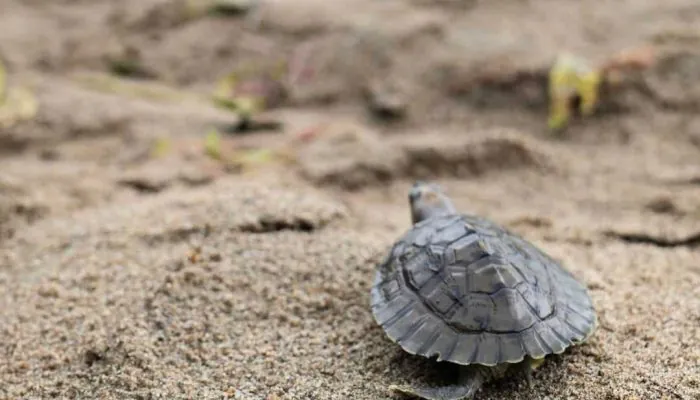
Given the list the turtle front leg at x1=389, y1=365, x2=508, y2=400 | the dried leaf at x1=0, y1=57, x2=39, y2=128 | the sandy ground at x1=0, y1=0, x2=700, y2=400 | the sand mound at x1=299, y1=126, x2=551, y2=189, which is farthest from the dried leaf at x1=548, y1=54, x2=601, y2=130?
the dried leaf at x1=0, y1=57, x2=39, y2=128

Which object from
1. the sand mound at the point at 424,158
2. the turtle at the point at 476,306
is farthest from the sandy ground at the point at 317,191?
the turtle at the point at 476,306

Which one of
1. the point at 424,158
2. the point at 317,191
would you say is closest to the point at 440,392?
the point at 317,191

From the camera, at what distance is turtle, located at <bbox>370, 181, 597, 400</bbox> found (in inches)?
85.1

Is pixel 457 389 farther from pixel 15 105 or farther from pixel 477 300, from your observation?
pixel 15 105

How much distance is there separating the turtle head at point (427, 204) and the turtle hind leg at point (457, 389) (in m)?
0.94

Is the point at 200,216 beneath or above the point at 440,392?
above

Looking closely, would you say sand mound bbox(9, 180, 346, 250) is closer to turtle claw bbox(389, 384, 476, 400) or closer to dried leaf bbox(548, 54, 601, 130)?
turtle claw bbox(389, 384, 476, 400)

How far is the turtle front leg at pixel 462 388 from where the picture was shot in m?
2.18

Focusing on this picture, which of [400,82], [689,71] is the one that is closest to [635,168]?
[689,71]

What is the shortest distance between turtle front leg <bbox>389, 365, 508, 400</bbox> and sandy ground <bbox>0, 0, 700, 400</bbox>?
76mm

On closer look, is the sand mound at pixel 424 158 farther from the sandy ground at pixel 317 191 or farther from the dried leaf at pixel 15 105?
the dried leaf at pixel 15 105

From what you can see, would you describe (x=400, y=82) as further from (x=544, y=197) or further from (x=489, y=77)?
(x=544, y=197)

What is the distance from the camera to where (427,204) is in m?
3.12

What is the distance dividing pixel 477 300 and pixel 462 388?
0.95ft
